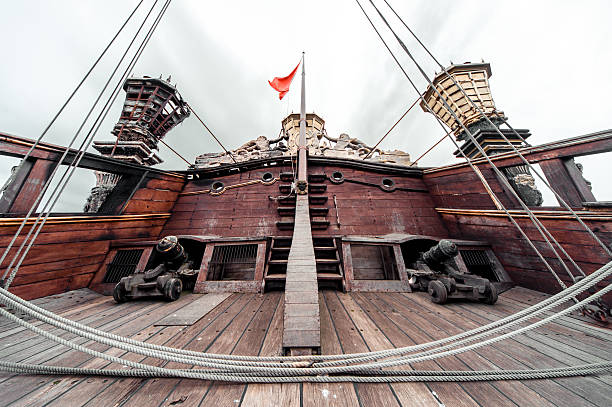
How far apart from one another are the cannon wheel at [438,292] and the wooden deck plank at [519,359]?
8.5 inches

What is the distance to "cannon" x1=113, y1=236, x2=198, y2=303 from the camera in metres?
2.96

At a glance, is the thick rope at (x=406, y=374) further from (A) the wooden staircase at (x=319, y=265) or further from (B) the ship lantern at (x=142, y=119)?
(B) the ship lantern at (x=142, y=119)

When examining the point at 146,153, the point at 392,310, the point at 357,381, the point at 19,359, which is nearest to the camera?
the point at 357,381

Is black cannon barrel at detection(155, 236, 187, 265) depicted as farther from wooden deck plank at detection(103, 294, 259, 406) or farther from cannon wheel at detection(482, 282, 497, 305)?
cannon wheel at detection(482, 282, 497, 305)

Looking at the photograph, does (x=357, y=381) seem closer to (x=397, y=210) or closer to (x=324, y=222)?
(x=324, y=222)

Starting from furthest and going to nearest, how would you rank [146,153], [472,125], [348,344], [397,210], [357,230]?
[146,153]
[472,125]
[397,210]
[357,230]
[348,344]

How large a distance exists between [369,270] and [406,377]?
4752 mm

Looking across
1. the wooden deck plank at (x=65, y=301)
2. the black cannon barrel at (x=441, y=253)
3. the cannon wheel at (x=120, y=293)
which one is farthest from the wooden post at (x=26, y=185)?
the black cannon barrel at (x=441, y=253)

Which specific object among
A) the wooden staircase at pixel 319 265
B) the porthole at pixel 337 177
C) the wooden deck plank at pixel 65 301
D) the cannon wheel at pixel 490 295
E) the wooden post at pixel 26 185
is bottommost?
the wooden deck plank at pixel 65 301

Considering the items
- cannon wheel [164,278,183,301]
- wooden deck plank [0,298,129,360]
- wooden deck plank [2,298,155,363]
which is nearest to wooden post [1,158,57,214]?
wooden deck plank [0,298,129,360]

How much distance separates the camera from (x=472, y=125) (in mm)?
10438

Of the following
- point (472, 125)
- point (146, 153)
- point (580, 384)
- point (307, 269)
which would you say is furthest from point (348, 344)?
point (146, 153)

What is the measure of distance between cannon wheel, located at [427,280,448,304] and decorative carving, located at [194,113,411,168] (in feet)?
28.6

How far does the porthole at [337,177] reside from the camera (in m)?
6.04
